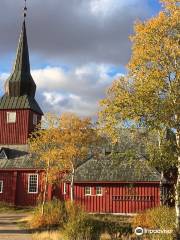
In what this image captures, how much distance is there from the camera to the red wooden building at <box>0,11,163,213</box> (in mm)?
40594

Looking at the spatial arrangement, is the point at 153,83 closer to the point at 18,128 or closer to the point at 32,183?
the point at 32,183

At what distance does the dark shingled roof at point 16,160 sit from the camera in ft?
157

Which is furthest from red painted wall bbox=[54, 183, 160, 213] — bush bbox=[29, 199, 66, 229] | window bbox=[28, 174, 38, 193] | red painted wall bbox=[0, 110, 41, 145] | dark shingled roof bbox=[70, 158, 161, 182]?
red painted wall bbox=[0, 110, 41, 145]

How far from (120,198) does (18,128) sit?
17155mm

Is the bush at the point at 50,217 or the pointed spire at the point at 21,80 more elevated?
the pointed spire at the point at 21,80

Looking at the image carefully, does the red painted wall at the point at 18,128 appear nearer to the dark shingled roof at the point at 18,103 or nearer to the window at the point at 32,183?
the dark shingled roof at the point at 18,103

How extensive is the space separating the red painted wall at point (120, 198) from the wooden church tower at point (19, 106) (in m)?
12.5

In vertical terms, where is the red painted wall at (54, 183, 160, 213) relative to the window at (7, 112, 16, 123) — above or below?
below

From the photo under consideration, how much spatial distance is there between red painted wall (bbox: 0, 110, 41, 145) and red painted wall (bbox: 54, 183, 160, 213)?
487 inches

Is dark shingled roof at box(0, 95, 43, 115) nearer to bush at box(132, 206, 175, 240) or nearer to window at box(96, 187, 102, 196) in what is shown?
window at box(96, 187, 102, 196)

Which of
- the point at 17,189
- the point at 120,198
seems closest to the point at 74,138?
the point at 120,198

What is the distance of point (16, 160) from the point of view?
49.1 metres

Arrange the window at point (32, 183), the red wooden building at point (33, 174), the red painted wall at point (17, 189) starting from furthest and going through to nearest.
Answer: the window at point (32, 183) → the red painted wall at point (17, 189) → the red wooden building at point (33, 174)

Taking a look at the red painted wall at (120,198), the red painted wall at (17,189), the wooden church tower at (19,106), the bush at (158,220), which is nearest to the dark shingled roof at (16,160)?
the red painted wall at (17,189)
